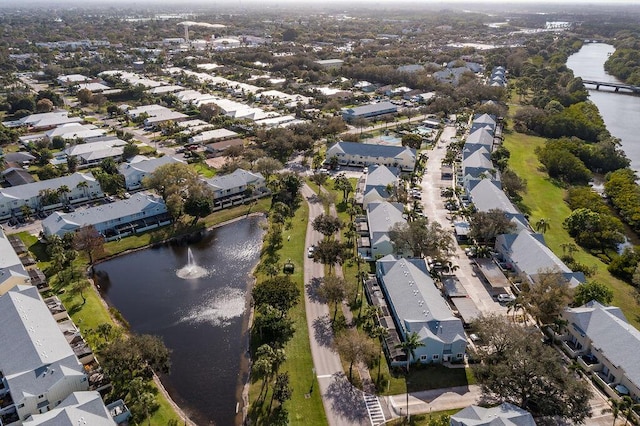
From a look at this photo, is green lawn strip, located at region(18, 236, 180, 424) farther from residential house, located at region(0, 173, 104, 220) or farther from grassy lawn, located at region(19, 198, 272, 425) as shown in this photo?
residential house, located at region(0, 173, 104, 220)

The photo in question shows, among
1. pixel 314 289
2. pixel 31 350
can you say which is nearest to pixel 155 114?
pixel 314 289

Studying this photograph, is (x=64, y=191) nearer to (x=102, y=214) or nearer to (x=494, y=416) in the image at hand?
(x=102, y=214)

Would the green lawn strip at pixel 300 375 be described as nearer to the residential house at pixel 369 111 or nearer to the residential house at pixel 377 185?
the residential house at pixel 377 185

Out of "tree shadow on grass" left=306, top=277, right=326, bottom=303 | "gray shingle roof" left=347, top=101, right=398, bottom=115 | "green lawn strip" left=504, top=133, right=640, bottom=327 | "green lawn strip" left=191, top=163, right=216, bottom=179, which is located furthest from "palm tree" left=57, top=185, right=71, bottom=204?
"green lawn strip" left=504, top=133, right=640, bottom=327

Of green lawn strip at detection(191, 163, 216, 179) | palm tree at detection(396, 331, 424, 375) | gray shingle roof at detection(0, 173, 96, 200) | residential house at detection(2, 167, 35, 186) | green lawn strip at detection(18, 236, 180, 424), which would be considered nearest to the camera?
palm tree at detection(396, 331, 424, 375)

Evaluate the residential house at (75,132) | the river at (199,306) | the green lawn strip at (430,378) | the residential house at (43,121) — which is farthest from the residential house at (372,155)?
the residential house at (43,121)

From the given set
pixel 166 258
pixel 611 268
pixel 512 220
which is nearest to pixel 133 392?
pixel 166 258
